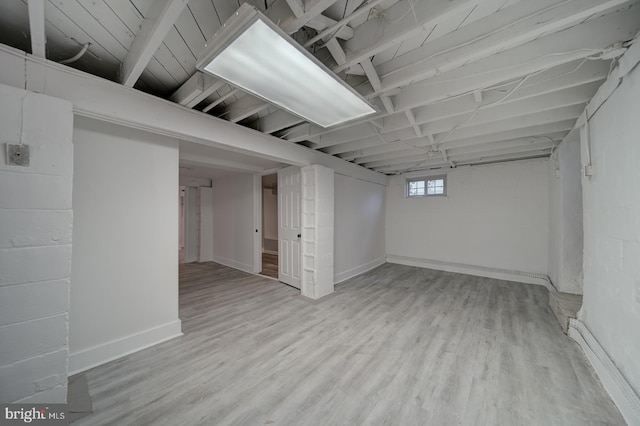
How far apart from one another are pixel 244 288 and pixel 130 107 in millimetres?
3039

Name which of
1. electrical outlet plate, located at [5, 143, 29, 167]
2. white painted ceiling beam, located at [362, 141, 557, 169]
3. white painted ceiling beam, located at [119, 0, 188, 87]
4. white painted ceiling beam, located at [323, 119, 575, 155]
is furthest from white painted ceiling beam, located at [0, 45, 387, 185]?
white painted ceiling beam, located at [362, 141, 557, 169]

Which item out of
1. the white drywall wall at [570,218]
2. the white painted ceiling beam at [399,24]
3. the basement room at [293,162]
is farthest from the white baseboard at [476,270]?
the white painted ceiling beam at [399,24]

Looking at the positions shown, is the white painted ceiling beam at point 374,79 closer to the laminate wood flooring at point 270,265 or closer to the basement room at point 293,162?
the basement room at point 293,162

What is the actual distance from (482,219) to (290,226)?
411 cm

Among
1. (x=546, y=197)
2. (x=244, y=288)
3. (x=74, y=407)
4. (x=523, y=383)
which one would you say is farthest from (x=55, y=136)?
(x=546, y=197)

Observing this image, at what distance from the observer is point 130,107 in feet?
6.19

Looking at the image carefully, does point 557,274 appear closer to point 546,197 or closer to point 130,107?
point 546,197

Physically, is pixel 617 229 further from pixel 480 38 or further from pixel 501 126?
pixel 480 38

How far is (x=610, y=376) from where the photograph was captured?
160cm

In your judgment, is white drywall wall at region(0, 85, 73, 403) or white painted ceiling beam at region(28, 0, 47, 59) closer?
white painted ceiling beam at region(28, 0, 47, 59)

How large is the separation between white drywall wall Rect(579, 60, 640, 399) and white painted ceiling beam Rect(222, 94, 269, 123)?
2.72 meters

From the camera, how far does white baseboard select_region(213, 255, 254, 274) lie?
16.2 feet

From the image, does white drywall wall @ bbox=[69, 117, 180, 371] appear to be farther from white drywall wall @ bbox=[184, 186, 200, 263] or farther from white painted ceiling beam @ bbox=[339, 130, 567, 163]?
white drywall wall @ bbox=[184, 186, 200, 263]

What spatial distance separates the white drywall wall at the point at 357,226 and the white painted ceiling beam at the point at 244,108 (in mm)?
2302
